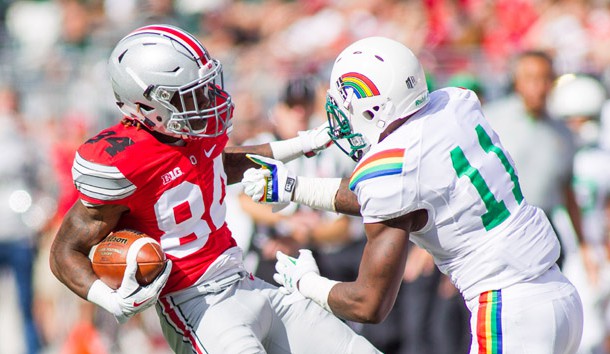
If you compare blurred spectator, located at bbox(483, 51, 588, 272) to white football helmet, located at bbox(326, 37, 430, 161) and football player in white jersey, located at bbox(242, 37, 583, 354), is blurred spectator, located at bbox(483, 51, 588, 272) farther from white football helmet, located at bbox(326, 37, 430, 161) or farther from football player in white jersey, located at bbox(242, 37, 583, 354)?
white football helmet, located at bbox(326, 37, 430, 161)

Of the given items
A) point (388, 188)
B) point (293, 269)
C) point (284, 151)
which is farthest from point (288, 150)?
point (388, 188)

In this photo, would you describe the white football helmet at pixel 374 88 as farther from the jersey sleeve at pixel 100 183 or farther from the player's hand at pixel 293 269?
the jersey sleeve at pixel 100 183

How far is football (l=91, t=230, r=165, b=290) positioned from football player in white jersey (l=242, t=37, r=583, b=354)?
588 mm

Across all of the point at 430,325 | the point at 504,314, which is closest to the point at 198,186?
the point at 504,314

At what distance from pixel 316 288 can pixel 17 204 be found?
16.8ft

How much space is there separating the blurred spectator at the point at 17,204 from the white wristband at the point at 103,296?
4605 millimetres

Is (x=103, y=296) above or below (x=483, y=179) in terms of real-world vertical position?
below

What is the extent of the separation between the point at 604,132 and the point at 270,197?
14.7 feet

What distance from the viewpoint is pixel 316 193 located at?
170 inches

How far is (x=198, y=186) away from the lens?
4.27 m

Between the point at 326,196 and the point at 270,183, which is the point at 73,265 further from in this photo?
the point at 326,196

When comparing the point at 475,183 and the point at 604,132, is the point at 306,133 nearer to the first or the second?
the point at 475,183

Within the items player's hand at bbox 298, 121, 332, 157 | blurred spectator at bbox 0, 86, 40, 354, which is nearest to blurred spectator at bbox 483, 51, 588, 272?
player's hand at bbox 298, 121, 332, 157

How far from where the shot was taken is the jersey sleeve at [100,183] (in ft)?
13.1
